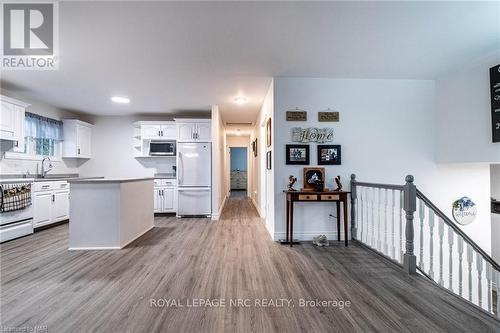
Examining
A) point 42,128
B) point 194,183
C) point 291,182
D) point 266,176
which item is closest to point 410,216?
point 291,182

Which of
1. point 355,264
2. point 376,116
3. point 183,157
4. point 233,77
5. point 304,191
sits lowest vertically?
point 355,264

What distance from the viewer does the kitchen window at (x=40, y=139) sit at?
13.7 feet

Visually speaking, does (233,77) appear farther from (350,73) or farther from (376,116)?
(376,116)

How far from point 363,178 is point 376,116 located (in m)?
1.01

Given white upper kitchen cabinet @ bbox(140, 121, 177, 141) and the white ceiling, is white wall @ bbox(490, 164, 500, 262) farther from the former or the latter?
white upper kitchen cabinet @ bbox(140, 121, 177, 141)

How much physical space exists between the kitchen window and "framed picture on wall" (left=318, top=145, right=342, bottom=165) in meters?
5.42

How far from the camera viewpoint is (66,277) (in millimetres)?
2135

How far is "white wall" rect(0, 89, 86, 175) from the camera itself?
3.83 m

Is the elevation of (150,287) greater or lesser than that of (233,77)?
lesser

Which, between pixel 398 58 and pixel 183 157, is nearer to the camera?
pixel 398 58

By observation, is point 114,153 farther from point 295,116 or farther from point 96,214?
point 295,116

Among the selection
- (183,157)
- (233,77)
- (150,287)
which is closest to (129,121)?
(183,157)

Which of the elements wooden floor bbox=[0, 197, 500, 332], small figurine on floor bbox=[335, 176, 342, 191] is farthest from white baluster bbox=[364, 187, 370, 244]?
small figurine on floor bbox=[335, 176, 342, 191]

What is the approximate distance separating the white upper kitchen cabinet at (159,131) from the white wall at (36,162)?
1.80 metres
